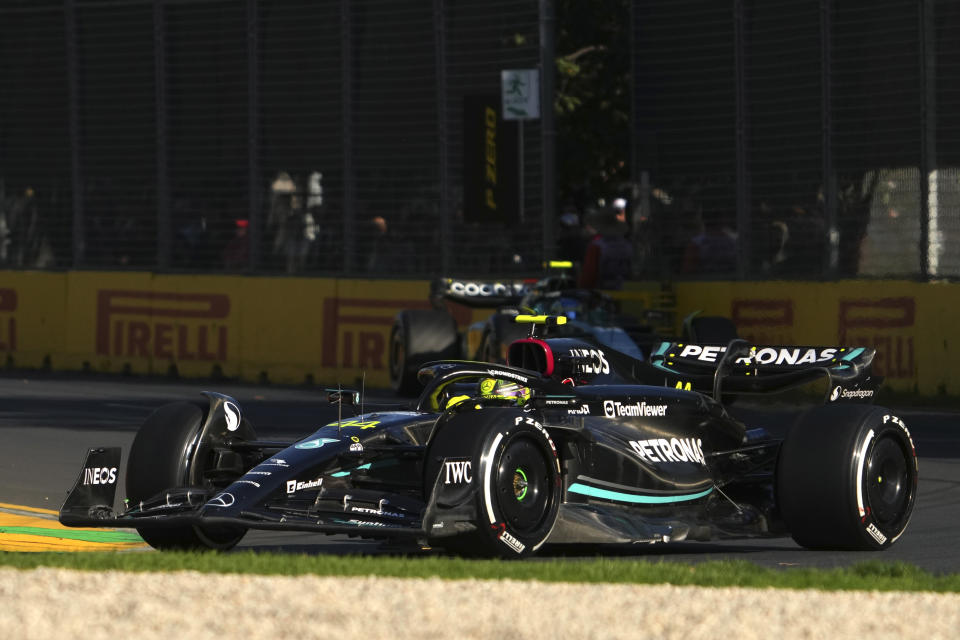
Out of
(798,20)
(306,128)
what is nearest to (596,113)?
(306,128)

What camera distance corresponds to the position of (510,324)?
19047 mm

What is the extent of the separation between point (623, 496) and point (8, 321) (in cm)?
1760

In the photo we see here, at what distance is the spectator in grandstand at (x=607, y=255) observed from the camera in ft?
68.4

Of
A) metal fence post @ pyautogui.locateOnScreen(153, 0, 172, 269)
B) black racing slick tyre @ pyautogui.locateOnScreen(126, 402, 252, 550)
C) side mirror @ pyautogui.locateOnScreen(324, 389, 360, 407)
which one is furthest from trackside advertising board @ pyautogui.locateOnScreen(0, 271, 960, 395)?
black racing slick tyre @ pyautogui.locateOnScreen(126, 402, 252, 550)

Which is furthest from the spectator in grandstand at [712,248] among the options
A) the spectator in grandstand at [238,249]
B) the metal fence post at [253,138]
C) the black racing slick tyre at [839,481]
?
the black racing slick tyre at [839,481]

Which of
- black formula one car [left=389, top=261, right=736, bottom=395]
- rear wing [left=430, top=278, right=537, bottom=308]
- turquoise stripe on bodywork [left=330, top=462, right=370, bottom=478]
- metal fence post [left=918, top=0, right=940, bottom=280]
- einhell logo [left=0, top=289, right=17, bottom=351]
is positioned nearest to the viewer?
turquoise stripe on bodywork [left=330, top=462, right=370, bottom=478]

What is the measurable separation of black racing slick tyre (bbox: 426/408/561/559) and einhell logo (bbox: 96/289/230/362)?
15296 millimetres

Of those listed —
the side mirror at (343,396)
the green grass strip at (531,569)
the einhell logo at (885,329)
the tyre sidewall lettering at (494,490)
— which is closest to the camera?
the green grass strip at (531,569)

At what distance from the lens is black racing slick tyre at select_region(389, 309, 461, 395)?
66.8 ft

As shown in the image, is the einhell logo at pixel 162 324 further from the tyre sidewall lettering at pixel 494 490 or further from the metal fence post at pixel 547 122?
the tyre sidewall lettering at pixel 494 490

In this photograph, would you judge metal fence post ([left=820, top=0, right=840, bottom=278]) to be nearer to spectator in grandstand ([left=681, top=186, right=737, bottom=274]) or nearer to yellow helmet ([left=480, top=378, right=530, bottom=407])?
spectator in grandstand ([left=681, top=186, right=737, bottom=274])

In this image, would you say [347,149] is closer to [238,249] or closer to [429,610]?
[238,249]

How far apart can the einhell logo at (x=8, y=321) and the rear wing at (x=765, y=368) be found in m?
16.0

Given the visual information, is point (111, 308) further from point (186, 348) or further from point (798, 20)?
point (798, 20)
